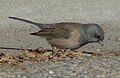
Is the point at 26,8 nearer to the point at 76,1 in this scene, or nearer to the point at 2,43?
the point at 76,1

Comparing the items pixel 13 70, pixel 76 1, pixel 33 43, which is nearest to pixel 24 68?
pixel 13 70

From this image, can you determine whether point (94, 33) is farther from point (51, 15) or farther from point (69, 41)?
point (51, 15)

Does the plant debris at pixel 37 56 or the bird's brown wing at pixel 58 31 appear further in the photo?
the bird's brown wing at pixel 58 31

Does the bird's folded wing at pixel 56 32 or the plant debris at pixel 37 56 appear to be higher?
the bird's folded wing at pixel 56 32

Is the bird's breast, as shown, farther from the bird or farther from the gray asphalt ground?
the gray asphalt ground

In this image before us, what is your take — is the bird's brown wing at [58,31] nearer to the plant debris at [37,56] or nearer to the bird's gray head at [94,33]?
the bird's gray head at [94,33]

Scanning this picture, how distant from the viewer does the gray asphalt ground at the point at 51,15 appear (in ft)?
35.1

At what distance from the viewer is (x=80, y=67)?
20.0 ft

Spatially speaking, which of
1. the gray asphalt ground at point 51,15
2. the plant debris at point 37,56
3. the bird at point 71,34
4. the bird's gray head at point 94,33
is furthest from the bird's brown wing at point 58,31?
the gray asphalt ground at point 51,15

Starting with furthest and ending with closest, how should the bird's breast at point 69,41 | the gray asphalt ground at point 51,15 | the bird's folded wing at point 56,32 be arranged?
1. the gray asphalt ground at point 51,15
2. the bird's folded wing at point 56,32
3. the bird's breast at point 69,41

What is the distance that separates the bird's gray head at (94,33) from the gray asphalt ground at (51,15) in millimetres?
2366

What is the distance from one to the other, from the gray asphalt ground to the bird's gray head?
2.37 m

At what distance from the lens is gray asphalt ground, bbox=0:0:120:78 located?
10702 mm

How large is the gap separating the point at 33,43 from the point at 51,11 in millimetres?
2217
